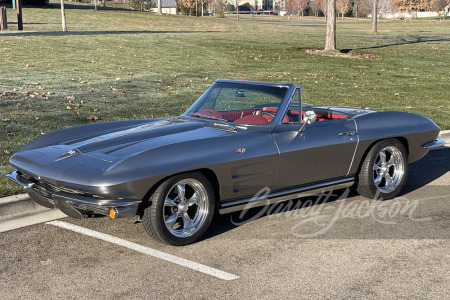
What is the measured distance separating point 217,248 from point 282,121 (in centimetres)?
150

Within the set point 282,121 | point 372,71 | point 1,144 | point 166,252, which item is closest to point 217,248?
point 166,252

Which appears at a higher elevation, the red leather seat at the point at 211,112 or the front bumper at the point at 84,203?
the red leather seat at the point at 211,112

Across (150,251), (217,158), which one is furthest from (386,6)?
(150,251)

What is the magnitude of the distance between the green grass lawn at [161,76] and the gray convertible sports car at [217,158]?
162cm

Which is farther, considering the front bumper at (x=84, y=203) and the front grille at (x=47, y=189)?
the front grille at (x=47, y=189)

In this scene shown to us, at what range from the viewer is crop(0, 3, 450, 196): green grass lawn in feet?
38.3

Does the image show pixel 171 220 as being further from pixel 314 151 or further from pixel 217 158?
pixel 314 151

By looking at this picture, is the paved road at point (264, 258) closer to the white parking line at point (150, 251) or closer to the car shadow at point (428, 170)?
the white parking line at point (150, 251)

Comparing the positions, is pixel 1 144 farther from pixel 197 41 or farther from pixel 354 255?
pixel 197 41

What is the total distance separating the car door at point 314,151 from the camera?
571cm

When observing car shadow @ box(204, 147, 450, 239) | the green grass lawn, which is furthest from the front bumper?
the green grass lawn

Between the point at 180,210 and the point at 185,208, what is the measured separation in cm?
5

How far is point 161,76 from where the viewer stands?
1778cm

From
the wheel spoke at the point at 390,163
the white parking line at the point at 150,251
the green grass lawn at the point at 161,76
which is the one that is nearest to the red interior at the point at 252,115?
the wheel spoke at the point at 390,163
